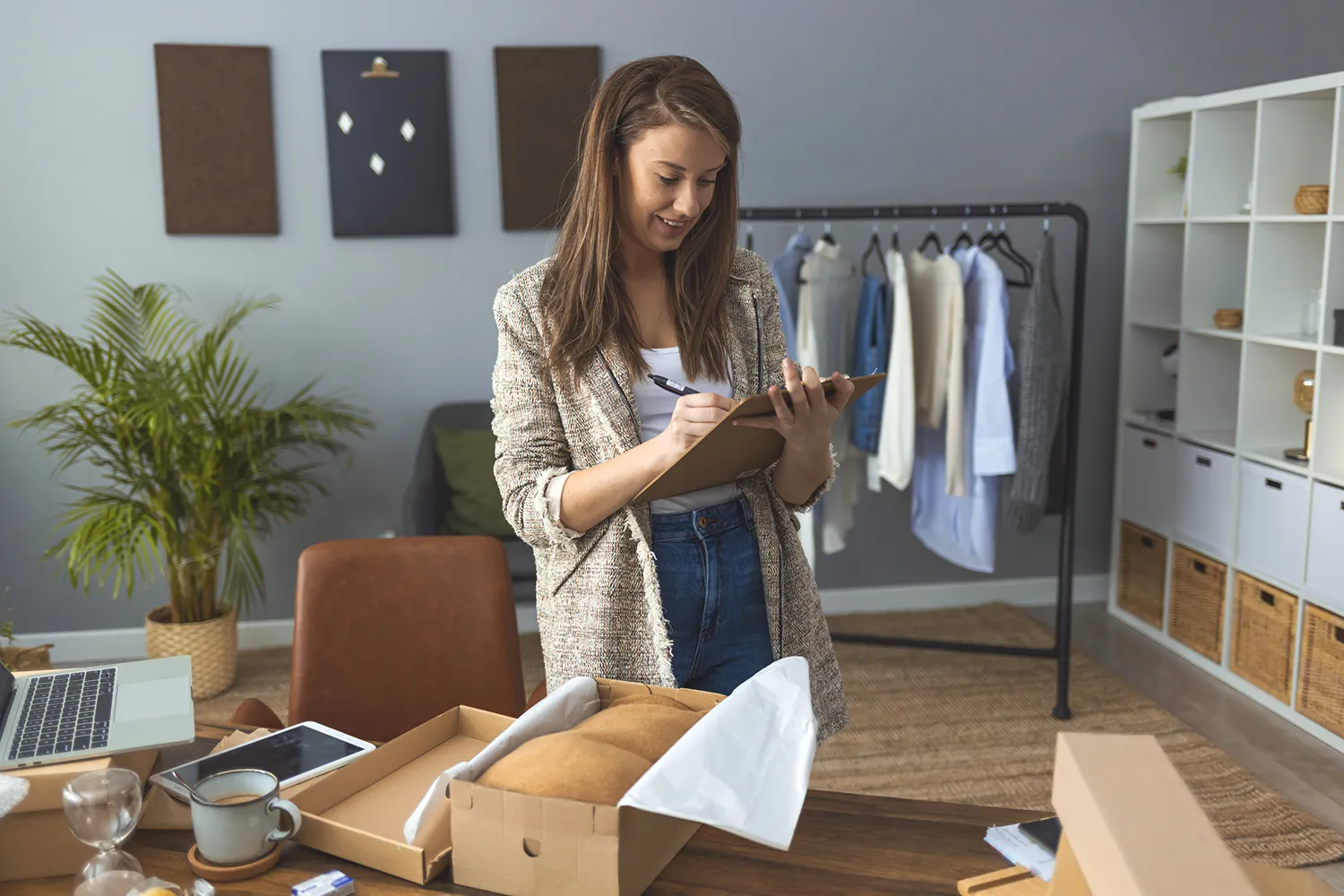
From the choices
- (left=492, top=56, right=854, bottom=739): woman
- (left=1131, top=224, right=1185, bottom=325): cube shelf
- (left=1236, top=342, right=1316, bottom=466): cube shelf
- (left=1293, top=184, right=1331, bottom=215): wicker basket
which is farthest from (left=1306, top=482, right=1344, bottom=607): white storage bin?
(left=492, top=56, right=854, bottom=739): woman

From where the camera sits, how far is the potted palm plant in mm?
3449

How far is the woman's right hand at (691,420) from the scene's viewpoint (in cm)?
141

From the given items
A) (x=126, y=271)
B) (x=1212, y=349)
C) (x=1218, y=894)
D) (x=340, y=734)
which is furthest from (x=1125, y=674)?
(x=126, y=271)

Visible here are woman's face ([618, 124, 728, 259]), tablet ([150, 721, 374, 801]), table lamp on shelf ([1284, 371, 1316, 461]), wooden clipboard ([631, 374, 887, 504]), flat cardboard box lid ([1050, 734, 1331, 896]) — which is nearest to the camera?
flat cardboard box lid ([1050, 734, 1331, 896])

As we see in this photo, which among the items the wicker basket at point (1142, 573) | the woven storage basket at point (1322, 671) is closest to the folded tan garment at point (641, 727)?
the woven storage basket at point (1322, 671)

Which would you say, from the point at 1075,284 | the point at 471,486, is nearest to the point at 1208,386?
the point at 1075,284

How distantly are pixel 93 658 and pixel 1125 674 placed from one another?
3471mm

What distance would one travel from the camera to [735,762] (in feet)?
3.51

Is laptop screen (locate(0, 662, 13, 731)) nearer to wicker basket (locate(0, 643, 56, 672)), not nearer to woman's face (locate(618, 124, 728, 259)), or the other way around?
woman's face (locate(618, 124, 728, 259))

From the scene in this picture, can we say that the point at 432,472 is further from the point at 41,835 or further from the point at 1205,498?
the point at 41,835

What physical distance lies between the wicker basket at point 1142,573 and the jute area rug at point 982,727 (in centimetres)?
39

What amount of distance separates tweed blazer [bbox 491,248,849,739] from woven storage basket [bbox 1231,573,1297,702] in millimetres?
2387

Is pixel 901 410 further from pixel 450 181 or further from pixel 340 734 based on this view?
pixel 340 734

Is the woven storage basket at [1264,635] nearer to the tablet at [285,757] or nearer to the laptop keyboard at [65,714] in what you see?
the tablet at [285,757]
